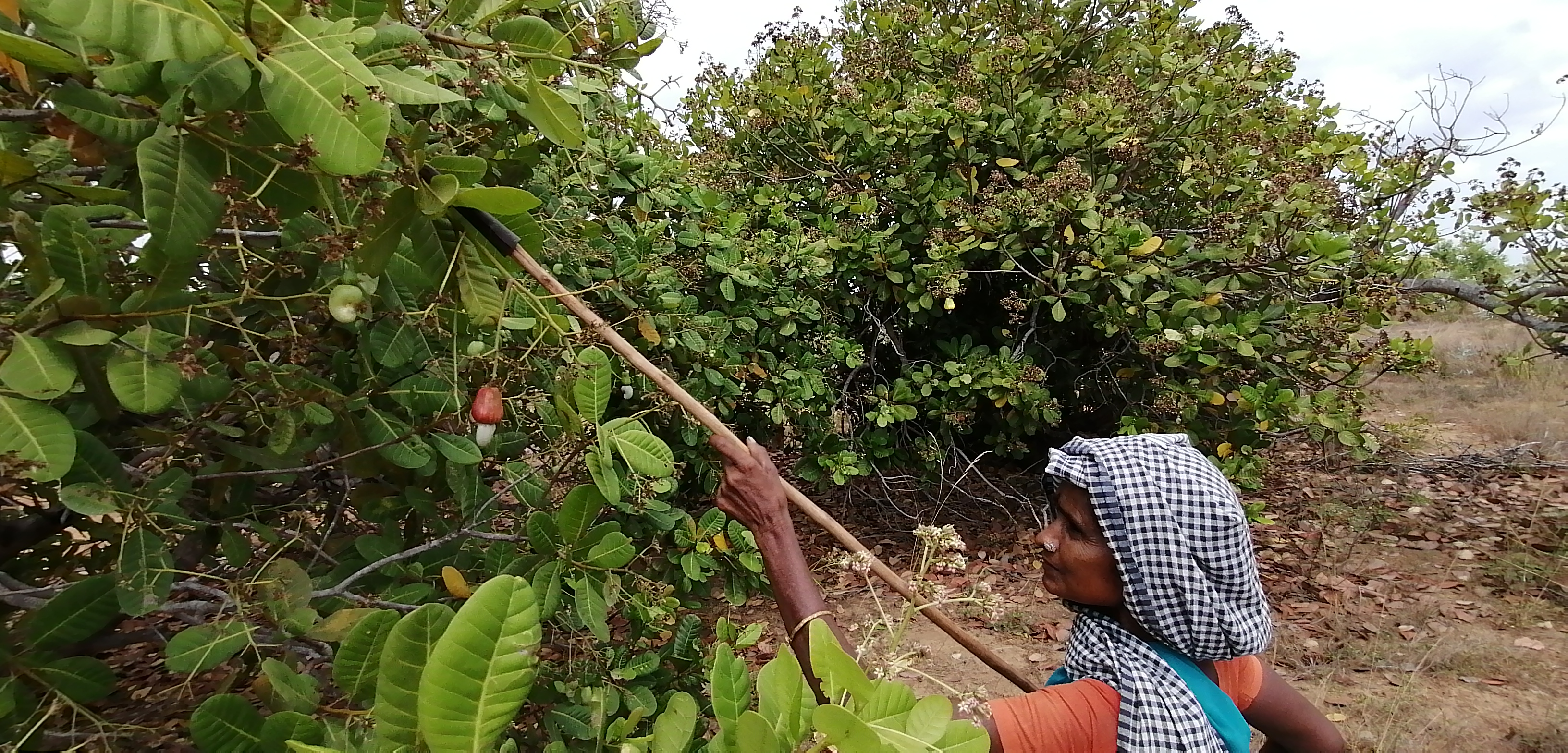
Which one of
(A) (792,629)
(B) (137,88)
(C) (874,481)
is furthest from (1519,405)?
(B) (137,88)

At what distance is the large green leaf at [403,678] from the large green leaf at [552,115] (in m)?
0.68

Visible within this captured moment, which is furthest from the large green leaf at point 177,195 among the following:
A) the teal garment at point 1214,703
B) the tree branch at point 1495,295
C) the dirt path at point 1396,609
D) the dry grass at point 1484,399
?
the dry grass at point 1484,399

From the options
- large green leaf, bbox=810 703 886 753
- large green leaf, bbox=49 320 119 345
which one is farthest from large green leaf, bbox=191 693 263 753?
large green leaf, bbox=810 703 886 753

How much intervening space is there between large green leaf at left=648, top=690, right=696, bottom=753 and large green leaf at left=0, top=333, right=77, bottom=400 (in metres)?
0.75

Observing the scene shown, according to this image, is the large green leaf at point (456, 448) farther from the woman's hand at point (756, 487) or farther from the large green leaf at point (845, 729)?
the large green leaf at point (845, 729)

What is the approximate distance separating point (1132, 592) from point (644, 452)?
0.92 metres

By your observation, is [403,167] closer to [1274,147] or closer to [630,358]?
[630,358]

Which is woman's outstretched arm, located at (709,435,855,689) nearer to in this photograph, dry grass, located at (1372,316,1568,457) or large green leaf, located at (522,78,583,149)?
large green leaf, located at (522,78,583,149)

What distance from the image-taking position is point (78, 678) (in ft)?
3.21

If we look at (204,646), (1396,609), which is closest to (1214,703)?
(204,646)

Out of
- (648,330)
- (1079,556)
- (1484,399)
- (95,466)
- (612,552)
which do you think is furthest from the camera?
(1484,399)

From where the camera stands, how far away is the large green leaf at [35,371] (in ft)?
2.65

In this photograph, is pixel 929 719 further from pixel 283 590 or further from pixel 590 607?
pixel 283 590

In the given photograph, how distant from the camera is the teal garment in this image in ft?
4.33
